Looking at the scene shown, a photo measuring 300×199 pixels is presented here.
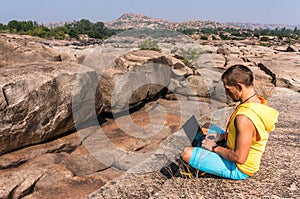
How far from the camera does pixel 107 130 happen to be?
6.34m

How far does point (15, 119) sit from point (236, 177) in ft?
11.4

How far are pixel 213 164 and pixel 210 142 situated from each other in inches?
7.8

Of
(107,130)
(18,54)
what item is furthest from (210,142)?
(18,54)

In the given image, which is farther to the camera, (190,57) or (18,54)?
Answer: (190,57)

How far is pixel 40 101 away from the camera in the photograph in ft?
15.4

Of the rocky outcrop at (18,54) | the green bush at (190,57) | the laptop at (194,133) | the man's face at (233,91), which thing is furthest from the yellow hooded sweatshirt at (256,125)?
the green bush at (190,57)

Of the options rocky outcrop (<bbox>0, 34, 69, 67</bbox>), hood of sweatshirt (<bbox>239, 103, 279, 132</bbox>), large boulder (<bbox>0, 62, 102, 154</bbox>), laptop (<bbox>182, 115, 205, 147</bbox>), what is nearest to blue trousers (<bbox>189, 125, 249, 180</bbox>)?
laptop (<bbox>182, 115, 205, 147</bbox>)

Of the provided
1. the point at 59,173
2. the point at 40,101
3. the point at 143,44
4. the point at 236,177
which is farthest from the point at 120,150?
the point at 143,44

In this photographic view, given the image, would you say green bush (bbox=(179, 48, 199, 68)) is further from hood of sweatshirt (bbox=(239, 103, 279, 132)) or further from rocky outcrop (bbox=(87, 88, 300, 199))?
hood of sweatshirt (bbox=(239, 103, 279, 132))

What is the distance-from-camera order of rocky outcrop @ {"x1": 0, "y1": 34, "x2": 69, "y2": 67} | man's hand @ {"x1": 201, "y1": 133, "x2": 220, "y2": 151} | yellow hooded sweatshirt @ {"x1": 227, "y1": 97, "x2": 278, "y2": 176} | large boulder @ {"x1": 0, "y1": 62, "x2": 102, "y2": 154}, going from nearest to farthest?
yellow hooded sweatshirt @ {"x1": 227, "y1": 97, "x2": 278, "y2": 176} < man's hand @ {"x1": 201, "y1": 133, "x2": 220, "y2": 151} < large boulder @ {"x1": 0, "y1": 62, "x2": 102, "y2": 154} < rocky outcrop @ {"x1": 0, "y1": 34, "x2": 69, "y2": 67}

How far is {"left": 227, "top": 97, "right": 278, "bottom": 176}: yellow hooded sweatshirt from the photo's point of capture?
209 cm

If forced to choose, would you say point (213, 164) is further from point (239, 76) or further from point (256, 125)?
point (239, 76)

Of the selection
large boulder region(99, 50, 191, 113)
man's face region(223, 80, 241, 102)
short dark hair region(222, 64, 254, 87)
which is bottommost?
large boulder region(99, 50, 191, 113)

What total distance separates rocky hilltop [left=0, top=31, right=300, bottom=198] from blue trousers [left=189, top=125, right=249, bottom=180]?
0.10 m
